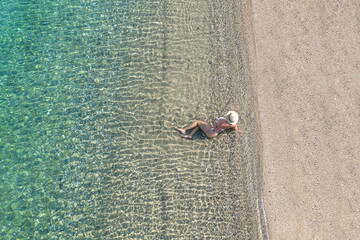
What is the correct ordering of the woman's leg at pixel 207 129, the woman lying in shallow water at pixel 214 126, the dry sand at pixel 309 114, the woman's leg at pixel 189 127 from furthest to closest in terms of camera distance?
the woman's leg at pixel 189 127 → the woman's leg at pixel 207 129 → the woman lying in shallow water at pixel 214 126 → the dry sand at pixel 309 114

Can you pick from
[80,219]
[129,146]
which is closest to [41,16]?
[129,146]

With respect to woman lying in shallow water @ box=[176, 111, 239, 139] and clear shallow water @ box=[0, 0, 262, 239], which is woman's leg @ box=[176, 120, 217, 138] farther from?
clear shallow water @ box=[0, 0, 262, 239]

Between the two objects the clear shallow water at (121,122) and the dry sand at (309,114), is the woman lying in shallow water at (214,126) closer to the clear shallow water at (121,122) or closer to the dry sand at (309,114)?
the clear shallow water at (121,122)

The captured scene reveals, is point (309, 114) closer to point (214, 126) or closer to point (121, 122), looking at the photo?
point (214, 126)

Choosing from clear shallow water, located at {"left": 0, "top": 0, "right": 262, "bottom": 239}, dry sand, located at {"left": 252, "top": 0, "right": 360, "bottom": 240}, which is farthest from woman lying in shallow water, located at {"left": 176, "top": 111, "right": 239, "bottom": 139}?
dry sand, located at {"left": 252, "top": 0, "right": 360, "bottom": 240}

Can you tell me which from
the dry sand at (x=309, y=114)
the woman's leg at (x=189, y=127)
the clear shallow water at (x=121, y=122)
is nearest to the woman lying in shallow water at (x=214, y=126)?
the woman's leg at (x=189, y=127)

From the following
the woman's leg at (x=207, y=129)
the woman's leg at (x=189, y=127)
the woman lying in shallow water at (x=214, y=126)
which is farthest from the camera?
the woman's leg at (x=189, y=127)
